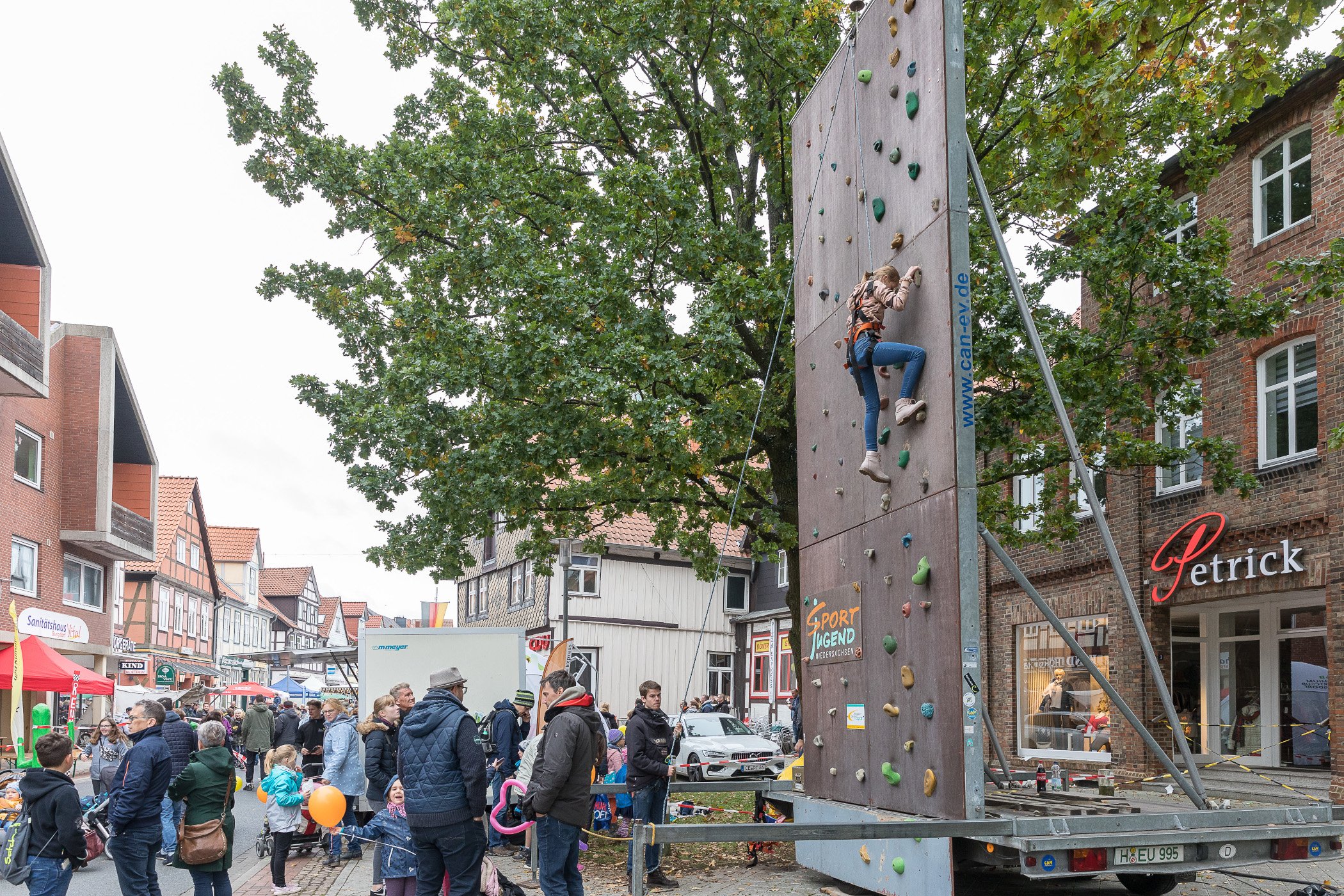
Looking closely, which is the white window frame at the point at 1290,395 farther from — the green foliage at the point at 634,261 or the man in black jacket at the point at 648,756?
the man in black jacket at the point at 648,756

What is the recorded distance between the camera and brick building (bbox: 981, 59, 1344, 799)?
16062mm

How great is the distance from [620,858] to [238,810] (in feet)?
32.2

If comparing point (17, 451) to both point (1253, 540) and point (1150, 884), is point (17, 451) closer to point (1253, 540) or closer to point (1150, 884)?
point (1253, 540)

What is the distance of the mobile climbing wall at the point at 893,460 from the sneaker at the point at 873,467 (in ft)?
0.25

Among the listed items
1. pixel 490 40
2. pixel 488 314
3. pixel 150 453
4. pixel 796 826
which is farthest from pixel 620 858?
pixel 150 453

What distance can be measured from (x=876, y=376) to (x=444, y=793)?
410 cm

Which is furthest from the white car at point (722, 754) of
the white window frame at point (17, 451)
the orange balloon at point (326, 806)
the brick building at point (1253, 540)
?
the white window frame at point (17, 451)

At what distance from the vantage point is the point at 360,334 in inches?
719

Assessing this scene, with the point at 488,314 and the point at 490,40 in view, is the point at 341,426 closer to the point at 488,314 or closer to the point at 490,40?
the point at 488,314

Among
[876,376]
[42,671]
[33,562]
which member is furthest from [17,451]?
[876,376]

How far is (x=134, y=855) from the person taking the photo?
339 inches

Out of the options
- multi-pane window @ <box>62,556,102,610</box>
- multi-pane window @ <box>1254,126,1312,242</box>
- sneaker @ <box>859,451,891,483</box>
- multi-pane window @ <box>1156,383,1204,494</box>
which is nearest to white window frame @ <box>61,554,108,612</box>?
multi-pane window @ <box>62,556,102,610</box>

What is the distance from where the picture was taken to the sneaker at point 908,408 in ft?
25.4

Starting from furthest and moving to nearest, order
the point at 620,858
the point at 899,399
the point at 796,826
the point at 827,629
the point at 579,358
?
the point at 579,358
the point at 620,858
the point at 827,629
the point at 899,399
the point at 796,826
